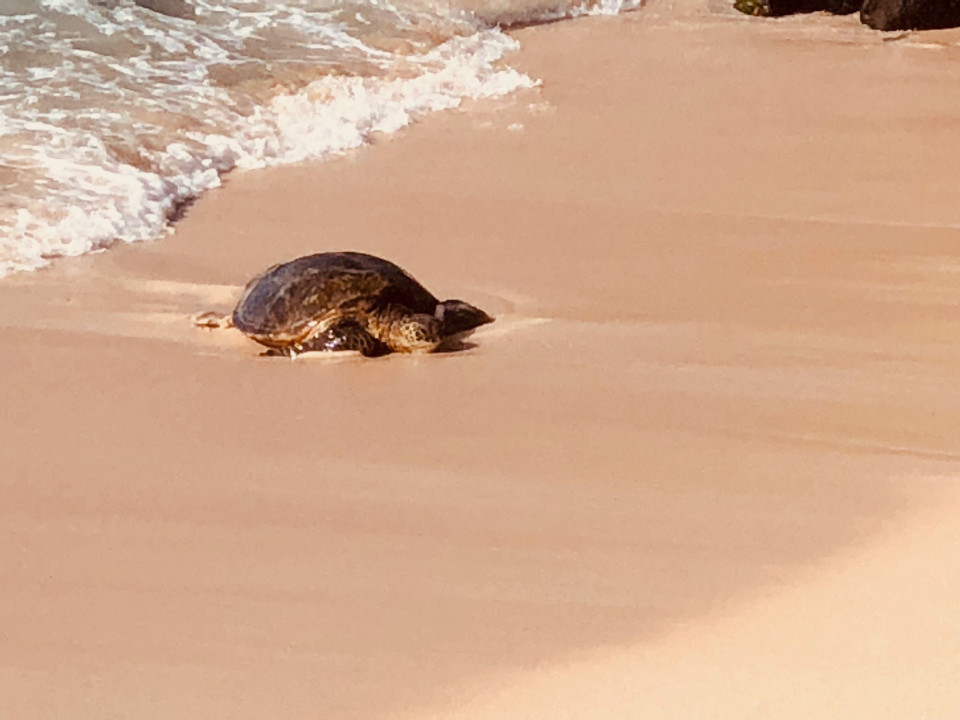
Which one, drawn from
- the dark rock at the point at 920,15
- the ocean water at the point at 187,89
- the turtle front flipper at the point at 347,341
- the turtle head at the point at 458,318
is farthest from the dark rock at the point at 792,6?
the turtle front flipper at the point at 347,341

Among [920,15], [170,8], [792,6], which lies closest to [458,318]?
[170,8]

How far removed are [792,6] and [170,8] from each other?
184 inches

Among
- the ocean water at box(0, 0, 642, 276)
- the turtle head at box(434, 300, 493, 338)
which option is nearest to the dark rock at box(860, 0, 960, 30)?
the ocean water at box(0, 0, 642, 276)

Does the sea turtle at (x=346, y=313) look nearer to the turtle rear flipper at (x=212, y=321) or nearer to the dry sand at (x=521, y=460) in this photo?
the turtle rear flipper at (x=212, y=321)

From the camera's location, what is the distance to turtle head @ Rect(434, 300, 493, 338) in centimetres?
437

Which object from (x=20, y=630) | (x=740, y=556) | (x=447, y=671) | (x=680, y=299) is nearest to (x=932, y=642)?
(x=740, y=556)

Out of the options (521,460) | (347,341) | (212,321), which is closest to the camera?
(521,460)

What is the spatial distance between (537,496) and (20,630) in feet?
4.03

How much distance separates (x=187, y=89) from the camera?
7590 millimetres

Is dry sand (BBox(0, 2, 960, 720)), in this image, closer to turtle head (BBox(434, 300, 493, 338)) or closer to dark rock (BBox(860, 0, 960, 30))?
turtle head (BBox(434, 300, 493, 338))

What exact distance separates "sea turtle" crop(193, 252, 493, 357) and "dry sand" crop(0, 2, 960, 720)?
5.0 inches

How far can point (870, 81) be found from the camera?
7.81 meters

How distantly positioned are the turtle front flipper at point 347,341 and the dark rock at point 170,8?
533 centimetres

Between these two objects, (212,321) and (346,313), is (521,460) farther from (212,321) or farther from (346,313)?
(212,321)
